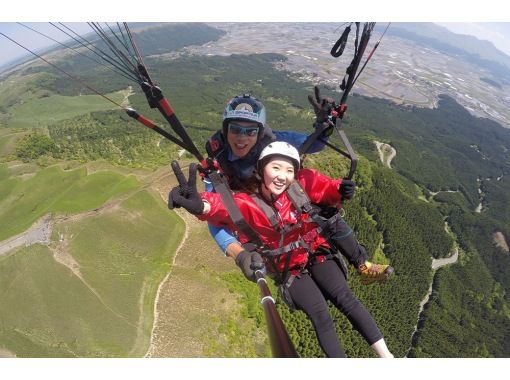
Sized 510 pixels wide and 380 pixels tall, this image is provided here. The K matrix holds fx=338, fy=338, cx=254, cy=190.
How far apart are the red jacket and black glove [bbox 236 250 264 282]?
0.57 m

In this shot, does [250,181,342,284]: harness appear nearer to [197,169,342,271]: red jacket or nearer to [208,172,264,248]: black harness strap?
[197,169,342,271]: red jacket

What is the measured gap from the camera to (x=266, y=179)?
4.07m

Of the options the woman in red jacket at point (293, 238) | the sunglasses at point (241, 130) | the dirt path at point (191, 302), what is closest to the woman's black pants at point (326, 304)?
the woman in red jacket at point (293, 238)

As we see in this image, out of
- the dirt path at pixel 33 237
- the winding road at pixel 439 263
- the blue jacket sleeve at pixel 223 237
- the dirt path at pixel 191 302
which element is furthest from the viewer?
the winding road at pixel 439 263

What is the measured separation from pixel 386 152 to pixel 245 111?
9607cm

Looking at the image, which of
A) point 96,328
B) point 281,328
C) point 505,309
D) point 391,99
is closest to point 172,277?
point 96,328

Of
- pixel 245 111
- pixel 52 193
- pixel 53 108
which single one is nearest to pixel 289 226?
pixel 245 111

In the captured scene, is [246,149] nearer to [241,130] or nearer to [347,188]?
[241,130]

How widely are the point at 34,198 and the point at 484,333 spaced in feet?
229

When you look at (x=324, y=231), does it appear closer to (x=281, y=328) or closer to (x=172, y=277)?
(x=281, y=328)

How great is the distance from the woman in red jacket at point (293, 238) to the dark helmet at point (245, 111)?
32.0 inches

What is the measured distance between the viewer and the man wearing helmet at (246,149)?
4.73 metres

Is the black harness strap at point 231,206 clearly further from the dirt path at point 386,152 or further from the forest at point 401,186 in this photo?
the dirt path at point 386,152

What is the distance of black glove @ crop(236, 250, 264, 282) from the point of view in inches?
139
